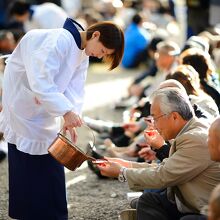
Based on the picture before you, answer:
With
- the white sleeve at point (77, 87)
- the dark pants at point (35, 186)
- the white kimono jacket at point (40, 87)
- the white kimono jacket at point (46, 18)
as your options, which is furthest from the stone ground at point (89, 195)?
the white kimono jacket at point (46, 18)

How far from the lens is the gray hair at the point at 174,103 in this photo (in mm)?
3929

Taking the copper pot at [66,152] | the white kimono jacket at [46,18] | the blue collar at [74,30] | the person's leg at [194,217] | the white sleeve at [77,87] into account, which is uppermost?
the blue collar at [74,30]

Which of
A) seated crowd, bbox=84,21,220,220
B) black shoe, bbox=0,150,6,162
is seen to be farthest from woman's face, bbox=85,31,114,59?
black shoe, bbox=0,150,6,162

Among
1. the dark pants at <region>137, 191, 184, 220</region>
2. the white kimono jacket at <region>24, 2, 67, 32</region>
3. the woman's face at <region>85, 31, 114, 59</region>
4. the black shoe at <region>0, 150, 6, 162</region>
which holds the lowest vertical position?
the black shoe at <region>0, 150, 6, 162</region>

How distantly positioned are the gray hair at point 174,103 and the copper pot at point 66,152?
0.56m

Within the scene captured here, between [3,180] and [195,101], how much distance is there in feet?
6.60

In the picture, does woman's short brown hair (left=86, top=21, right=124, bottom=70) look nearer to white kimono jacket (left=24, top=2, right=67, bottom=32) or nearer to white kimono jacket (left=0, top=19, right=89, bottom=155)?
white kimono jacket (left=0, top=19, right=89, bottom=155)

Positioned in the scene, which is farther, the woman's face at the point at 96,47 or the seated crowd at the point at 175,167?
the woman's face at the point at 96,47

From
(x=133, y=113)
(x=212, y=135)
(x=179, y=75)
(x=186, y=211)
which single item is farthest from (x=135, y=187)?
(x=133, y=113)

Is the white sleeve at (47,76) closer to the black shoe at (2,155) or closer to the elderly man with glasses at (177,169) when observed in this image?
the elderly man with glasses at (177,169)

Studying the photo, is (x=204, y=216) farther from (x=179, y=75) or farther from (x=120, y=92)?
(x=120, y=92)

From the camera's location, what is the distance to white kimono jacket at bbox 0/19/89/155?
4.17m

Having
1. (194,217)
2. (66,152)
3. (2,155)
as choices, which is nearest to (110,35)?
(66,152)

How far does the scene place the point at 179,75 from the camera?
522cm
